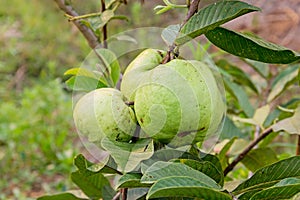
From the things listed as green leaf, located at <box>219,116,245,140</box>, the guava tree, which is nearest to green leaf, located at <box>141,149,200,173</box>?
the guava tree

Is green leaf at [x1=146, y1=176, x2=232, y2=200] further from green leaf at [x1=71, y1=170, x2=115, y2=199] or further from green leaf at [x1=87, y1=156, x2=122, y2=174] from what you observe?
green leaf at [x1=71, y1=170, x2=115, y2=199]

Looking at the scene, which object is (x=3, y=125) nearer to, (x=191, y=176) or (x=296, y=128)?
(x=296, y=128)

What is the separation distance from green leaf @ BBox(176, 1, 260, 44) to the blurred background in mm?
1255

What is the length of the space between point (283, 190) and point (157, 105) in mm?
149

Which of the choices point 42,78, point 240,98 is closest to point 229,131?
point 240,98

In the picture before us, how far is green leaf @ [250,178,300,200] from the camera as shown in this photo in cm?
48

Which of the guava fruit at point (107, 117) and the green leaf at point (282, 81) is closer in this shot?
the guava fruit at point (107, 117)

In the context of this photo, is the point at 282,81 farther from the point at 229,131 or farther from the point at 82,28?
the point at 82,28

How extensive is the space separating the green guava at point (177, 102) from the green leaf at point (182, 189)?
82 millimetres

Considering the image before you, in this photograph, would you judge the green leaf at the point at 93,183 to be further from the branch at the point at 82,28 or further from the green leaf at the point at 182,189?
the green leaf at the point at 182,189

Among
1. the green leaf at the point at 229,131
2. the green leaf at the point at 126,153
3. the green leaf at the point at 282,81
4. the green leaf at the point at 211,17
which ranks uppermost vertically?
the green leaf at the point at 211,17

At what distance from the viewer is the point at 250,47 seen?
57cm

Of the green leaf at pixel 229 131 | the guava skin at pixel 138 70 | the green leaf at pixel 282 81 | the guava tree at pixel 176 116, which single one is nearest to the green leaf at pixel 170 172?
the guava tree at pixel 176 116

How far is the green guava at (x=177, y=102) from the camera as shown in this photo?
537 millimetres
